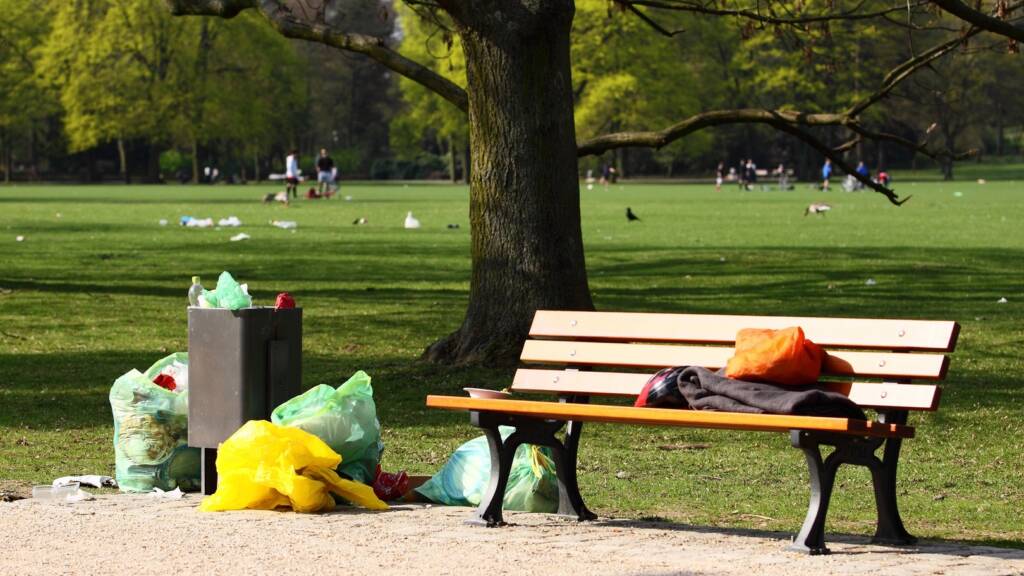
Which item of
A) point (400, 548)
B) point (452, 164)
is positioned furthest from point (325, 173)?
point (400, 548)

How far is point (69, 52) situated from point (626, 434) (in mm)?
82937

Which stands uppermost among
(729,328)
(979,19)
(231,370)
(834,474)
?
→ (979,19)

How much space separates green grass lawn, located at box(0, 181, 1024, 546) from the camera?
8875 mm

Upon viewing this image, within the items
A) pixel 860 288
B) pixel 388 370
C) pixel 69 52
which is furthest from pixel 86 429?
pixel 69 52

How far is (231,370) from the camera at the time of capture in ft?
26.7

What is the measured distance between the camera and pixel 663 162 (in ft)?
344

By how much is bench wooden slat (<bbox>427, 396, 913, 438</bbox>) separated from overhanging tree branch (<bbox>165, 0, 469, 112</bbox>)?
6214 millimetres

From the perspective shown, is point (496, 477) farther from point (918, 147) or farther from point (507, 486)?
point (918, 147)

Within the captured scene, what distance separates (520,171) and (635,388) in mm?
5286

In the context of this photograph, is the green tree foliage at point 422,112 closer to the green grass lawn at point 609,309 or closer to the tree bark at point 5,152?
the tree bark at point 5,152

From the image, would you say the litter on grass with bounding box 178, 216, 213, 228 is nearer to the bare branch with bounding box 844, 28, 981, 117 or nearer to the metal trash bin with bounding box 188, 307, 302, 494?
the bare branch with bounding box 844, 28, 981, 117

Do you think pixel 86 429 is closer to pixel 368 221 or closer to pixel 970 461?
pixel 970 461

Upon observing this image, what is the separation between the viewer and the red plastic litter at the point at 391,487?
804cm

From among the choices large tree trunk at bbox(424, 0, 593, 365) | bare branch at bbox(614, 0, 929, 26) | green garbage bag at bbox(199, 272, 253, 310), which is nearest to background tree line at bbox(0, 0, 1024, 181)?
bare branch at bbox(614, 0, 929, 26)
